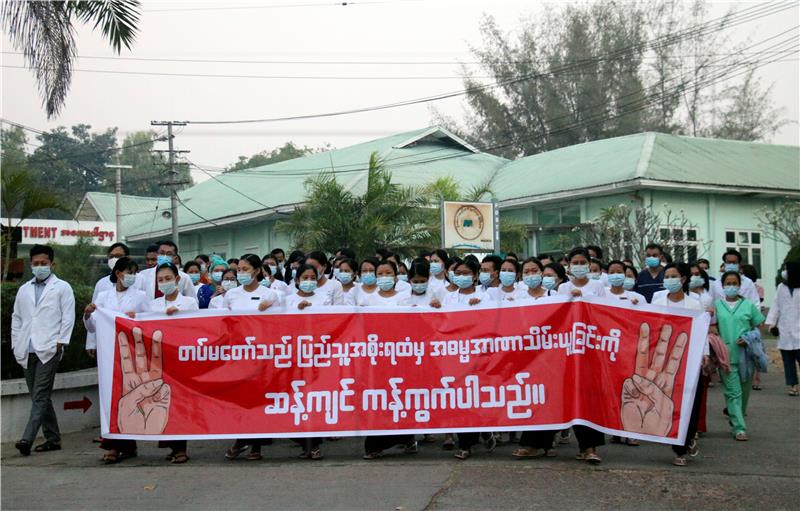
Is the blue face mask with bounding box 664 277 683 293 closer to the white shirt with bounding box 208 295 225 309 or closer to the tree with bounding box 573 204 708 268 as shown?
the white shirt with bounding box 208 295 225 309

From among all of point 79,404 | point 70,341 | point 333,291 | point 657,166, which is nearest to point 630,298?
point 333,291

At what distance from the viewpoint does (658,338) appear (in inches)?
322

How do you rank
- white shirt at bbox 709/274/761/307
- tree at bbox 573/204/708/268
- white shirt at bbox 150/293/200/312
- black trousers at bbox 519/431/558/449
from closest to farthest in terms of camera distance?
black trousers at bbox 519/431/558/449, white shirt at bbox 150/293/200/312, white shirt at bbox 709/274/761/307, tree at bbox 573/204/708/268

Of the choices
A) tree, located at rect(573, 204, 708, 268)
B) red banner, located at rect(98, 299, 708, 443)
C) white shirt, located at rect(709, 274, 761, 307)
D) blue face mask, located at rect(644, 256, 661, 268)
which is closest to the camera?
red banner, located at rect(98, 299, 708, 443)

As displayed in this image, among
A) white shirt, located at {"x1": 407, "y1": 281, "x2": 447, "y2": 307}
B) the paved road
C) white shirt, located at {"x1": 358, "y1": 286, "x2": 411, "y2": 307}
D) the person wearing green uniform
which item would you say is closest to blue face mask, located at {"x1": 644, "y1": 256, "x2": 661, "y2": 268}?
the person wearing green uniform

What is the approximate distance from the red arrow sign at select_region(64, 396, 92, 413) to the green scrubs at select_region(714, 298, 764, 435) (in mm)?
6659

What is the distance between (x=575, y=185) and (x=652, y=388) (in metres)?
17.9

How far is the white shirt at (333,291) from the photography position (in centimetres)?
919

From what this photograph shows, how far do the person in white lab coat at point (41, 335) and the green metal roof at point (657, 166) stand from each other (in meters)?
17.2

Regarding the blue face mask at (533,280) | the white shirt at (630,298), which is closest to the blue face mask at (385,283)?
the blue face mask at (533,280)

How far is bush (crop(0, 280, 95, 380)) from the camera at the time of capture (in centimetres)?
1029

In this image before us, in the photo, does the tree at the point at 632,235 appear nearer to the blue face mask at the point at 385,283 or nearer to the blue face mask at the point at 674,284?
the blue face mask at the point at 674,284

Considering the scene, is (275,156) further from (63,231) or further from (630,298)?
(630,298)

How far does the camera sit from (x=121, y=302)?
8.78 m
